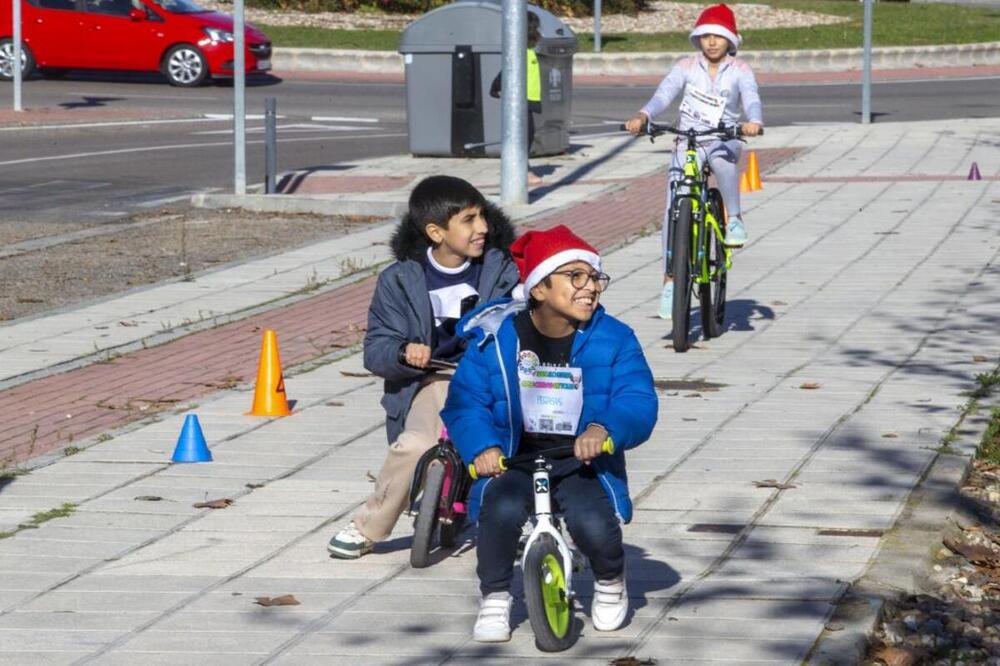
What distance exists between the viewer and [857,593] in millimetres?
5688

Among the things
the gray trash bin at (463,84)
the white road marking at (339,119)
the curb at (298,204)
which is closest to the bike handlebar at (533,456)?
the curb at (298,204)

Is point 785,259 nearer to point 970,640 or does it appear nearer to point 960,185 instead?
point 960,185

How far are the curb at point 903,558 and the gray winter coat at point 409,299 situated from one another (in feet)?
4.83

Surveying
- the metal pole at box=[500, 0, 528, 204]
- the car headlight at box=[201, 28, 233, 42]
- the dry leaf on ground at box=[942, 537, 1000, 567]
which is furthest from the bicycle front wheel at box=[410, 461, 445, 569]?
the car headlight at box=[201, 28, 233, 42]

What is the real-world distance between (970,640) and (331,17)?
34682 mm

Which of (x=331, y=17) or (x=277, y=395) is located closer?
(x=277, y=395)

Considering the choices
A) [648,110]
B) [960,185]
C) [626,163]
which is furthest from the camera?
[626,163]

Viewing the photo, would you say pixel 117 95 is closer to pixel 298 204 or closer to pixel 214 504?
pixel 298 204

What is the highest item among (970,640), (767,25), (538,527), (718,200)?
(767,25)

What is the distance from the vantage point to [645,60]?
33.3 metres

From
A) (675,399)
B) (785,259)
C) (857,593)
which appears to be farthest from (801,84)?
(857,593)

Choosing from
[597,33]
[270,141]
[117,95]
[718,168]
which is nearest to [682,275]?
[718,168]

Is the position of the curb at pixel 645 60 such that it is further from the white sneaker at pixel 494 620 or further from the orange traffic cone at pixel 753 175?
the white sneaker at pixel 494 620

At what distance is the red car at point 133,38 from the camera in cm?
3066
